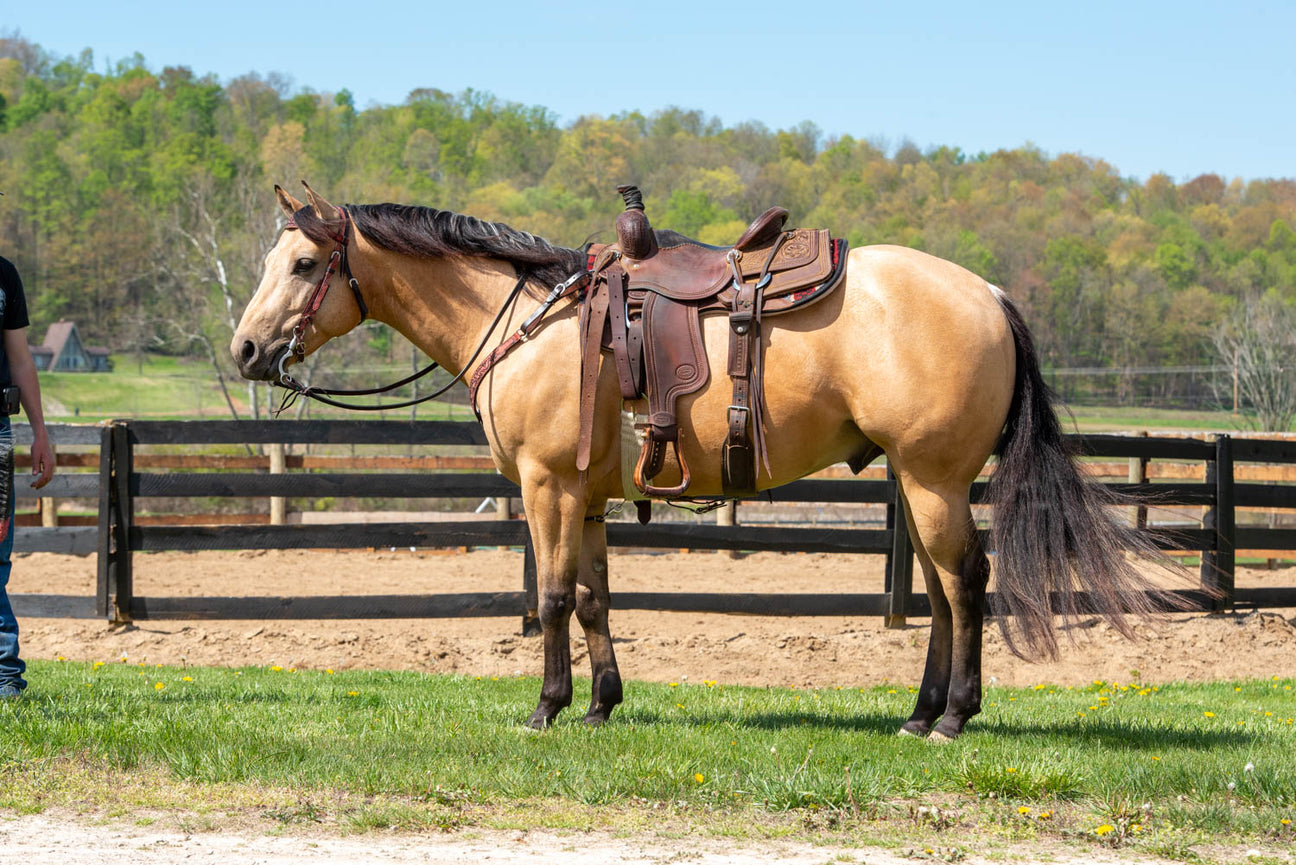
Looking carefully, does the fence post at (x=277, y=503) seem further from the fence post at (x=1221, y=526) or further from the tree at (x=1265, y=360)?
the tree at (x=1265, y=360)

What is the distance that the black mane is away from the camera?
4.98 metres

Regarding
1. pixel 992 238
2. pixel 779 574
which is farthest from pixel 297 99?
pixel 779 574

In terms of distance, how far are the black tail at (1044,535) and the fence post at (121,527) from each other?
21.0 feet

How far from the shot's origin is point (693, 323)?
4586mm

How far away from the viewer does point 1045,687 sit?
7328 mm

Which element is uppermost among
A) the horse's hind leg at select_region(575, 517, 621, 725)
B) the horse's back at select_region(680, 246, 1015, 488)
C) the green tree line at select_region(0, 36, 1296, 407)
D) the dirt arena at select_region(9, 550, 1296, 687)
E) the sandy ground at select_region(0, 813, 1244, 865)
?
the green tree line at select_region(0, 36, 1296, 407)

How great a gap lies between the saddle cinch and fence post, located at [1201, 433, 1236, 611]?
5.90m

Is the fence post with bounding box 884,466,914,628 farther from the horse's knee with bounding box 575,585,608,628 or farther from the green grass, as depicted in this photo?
the green grass

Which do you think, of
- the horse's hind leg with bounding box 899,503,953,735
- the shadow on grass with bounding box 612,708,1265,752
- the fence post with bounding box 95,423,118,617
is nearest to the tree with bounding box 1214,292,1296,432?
the shadow on grass with bounding box 612,708,1265,752

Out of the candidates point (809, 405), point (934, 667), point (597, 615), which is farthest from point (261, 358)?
point (934, 667)

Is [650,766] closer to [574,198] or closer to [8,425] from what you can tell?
[8,425]

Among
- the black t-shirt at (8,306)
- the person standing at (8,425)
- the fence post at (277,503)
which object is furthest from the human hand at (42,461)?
the fence post at (277,503)

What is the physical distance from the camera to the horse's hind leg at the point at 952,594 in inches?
177

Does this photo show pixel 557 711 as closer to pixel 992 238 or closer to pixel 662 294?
pixel 662 294
